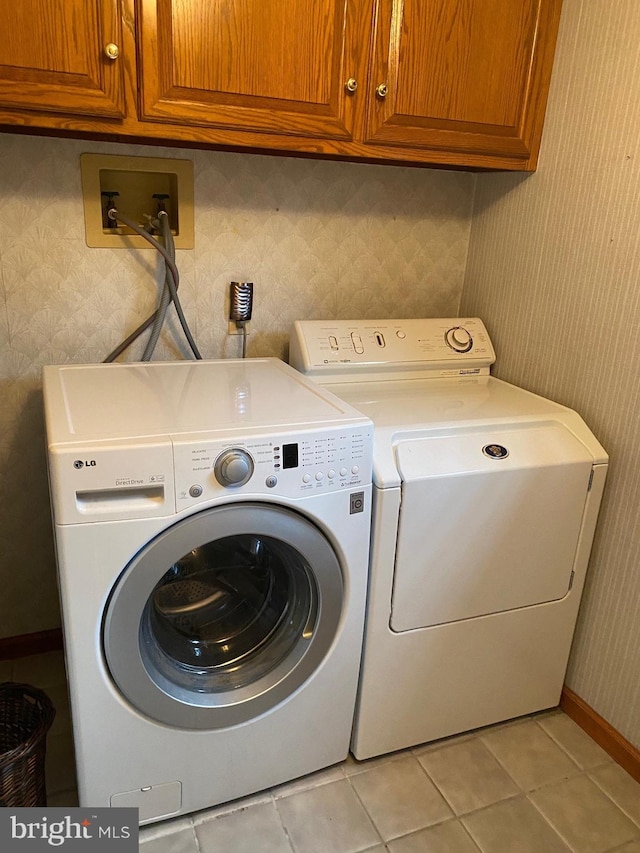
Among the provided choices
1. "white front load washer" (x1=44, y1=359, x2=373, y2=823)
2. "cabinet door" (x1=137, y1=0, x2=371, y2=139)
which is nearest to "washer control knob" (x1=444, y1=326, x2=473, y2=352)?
"white front load washer" (x1=44, y1=359, x2=373, y2=823)

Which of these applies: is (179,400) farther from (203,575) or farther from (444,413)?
(444,413)

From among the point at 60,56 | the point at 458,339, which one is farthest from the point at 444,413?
the point at 60,56

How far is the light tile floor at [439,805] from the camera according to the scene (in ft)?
4.75

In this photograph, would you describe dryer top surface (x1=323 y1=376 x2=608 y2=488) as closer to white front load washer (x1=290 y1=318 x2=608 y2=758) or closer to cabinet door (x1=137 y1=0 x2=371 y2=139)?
white front load washer (x1=290 y1=318 x2=608 y2=758)

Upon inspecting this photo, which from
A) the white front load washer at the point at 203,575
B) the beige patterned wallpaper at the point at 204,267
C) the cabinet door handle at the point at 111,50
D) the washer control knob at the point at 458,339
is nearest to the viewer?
the white front load washer at the point at 203,575

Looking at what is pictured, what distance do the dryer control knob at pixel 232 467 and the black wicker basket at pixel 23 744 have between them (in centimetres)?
70

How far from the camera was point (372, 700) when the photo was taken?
1.59 m

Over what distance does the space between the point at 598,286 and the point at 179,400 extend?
108 cm

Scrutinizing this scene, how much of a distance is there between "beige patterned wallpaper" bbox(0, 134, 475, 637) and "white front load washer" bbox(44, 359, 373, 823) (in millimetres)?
219

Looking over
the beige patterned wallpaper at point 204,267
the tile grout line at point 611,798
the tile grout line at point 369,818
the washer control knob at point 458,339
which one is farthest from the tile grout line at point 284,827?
the washer control knob at point 458,339

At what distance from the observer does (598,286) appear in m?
1.66

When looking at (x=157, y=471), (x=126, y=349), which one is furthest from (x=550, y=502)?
(x=126, y=349)

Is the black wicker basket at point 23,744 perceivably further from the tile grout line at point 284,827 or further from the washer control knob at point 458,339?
the washer control knob at point 458,339

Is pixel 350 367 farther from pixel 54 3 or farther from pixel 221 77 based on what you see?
pixel 54 3
